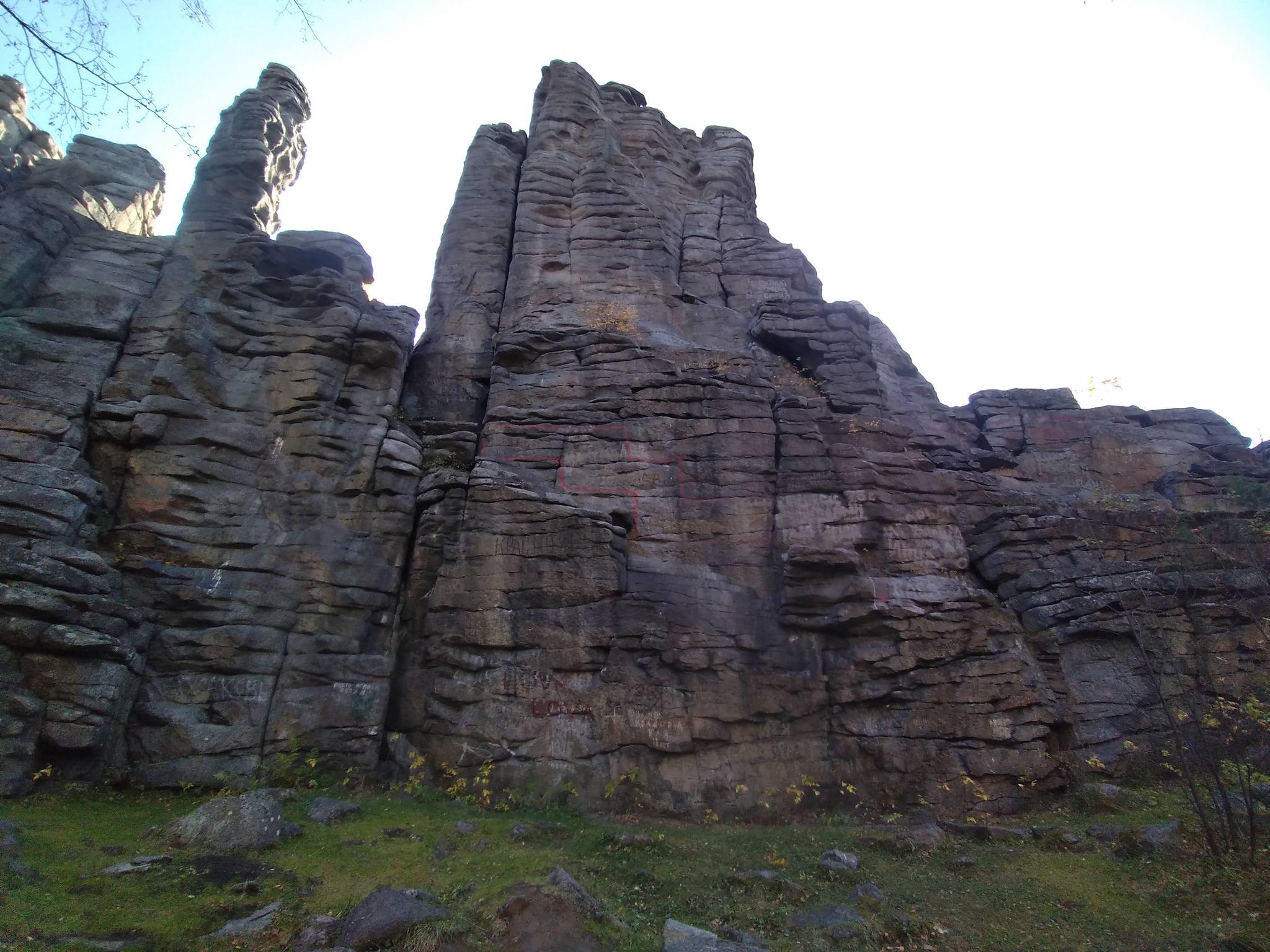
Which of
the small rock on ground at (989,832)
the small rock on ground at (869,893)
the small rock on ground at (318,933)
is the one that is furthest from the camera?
the small rock on ground at (989,832)

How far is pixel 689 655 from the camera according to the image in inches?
652

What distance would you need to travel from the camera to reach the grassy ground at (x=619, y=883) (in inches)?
374

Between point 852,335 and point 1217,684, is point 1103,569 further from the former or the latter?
point 852,335

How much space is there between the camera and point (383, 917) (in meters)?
9.47

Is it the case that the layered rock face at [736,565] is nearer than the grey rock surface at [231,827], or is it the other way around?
the grey rock surface at [231,827]

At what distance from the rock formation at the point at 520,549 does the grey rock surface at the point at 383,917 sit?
5537 millimetres

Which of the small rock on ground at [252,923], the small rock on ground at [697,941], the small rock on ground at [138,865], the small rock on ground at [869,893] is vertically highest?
the small rock on ground at [138,865]

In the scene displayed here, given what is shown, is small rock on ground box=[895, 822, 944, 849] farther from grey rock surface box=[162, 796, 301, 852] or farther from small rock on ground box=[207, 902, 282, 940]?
grey rock surface box=[162, 796, 301, 852]

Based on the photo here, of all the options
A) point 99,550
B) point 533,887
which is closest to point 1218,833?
point 533,887

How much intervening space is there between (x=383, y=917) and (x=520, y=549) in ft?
28.9

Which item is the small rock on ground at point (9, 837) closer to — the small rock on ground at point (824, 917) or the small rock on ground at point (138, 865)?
the small rock on ground at point (138, 865)

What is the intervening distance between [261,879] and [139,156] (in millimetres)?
24747

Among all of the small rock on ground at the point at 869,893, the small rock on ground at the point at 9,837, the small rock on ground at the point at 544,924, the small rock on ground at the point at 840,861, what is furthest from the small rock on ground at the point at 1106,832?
the small rock on ground at the point at 9,837

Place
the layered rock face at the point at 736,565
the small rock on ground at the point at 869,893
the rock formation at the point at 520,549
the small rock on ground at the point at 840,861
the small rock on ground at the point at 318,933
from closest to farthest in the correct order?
the small rock on ground at the point at 318,933, the small rock on ground at the point at 869,893, the small rock on ground at the point at 840,861, the rock formation at the point at 520,549, the layered rock face at the point at 736,565
